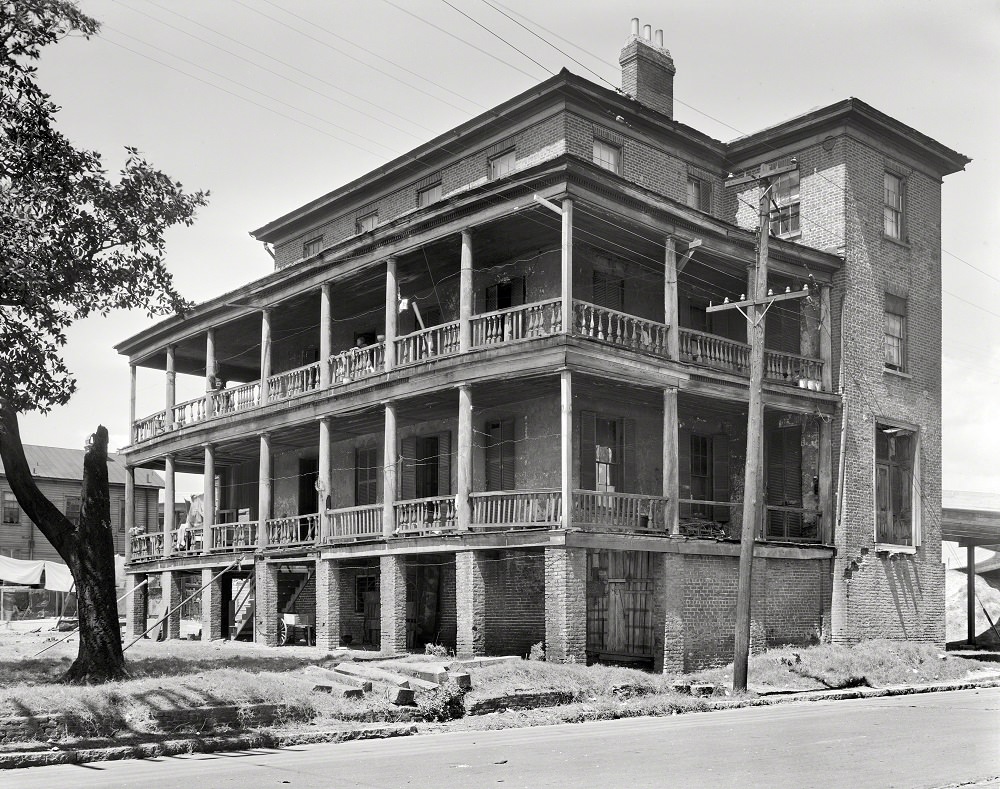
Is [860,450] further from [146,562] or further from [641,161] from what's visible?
[146,562]

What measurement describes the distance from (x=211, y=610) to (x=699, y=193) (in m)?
17.1

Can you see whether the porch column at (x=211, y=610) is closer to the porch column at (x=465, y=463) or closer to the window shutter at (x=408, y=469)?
the window shutter at (x=408, y=469)

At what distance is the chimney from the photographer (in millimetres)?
29016

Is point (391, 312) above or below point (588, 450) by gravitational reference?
above

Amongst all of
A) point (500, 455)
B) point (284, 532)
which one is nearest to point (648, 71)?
point (500, 455)

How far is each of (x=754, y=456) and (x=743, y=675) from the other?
12.4 feet

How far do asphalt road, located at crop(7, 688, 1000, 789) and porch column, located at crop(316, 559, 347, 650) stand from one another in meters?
10.9

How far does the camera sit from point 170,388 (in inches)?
1302

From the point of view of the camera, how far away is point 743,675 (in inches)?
750

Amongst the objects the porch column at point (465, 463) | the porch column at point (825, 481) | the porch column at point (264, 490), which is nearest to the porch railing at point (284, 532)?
the porch column at point (264, 490)

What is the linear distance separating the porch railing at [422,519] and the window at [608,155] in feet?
29.8

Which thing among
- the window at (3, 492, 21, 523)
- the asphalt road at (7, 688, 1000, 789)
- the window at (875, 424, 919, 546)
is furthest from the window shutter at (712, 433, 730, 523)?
the window at (3, 492, 21, 523)

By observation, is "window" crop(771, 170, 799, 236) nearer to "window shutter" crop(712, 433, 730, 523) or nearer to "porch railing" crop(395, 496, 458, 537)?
"window shutter" crop(712, 433, 730, 523)

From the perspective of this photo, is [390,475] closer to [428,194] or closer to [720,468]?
[720,468]
